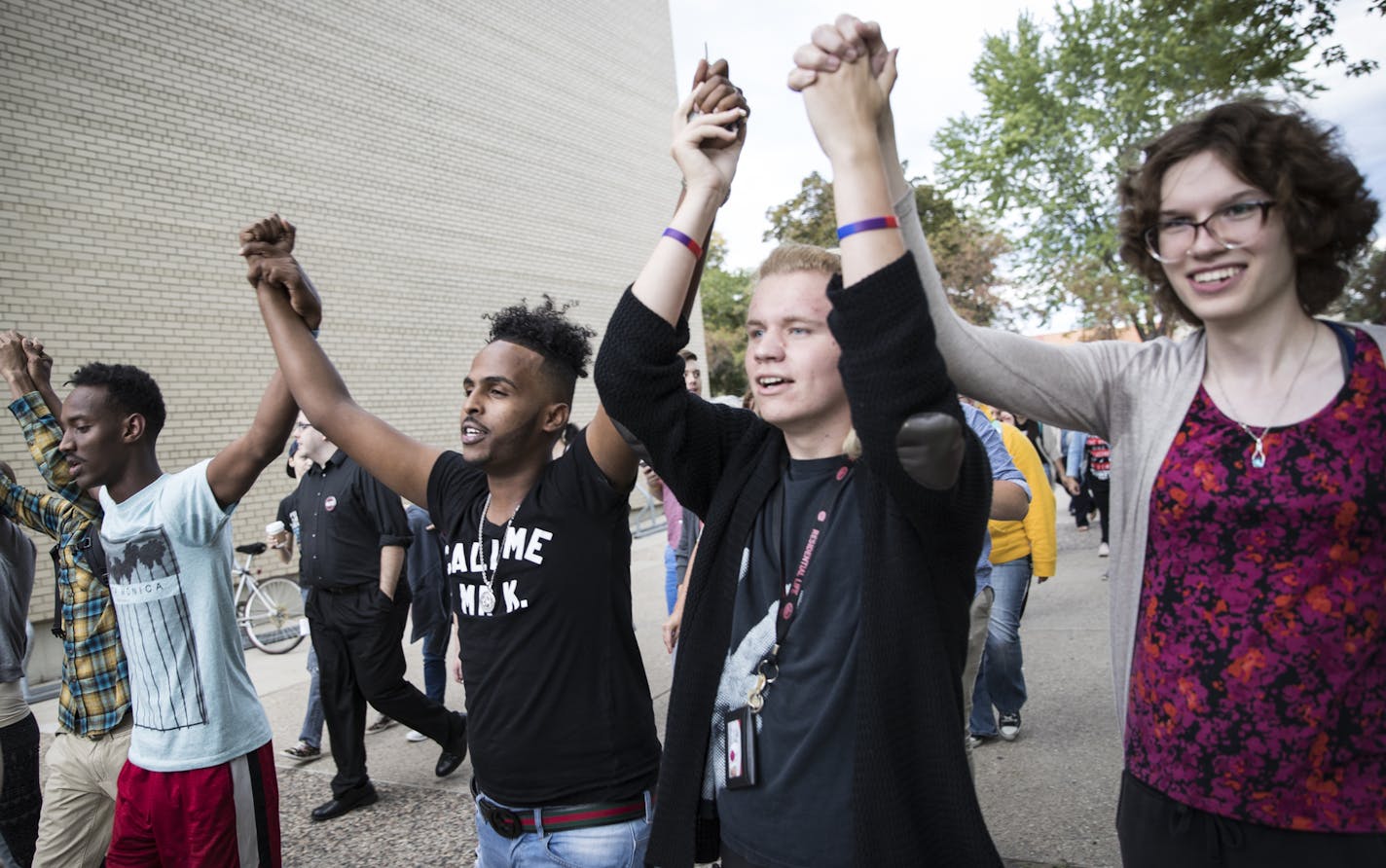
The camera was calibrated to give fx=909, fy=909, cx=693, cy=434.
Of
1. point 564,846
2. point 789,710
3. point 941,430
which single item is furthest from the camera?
point 564,846

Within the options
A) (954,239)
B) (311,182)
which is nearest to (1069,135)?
(954,239)

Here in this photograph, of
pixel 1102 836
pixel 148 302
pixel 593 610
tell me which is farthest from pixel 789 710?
pixel 148 302

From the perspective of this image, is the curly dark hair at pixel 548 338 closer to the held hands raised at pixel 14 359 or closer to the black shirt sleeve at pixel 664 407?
the black shirt sleeve at pixel 664 407

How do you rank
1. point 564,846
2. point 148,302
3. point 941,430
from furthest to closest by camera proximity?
point 148,302 → point 564,846 → point 941,430

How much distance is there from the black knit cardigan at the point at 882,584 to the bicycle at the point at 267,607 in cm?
863

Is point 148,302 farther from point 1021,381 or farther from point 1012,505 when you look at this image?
point 1021,381

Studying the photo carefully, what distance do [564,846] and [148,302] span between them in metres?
10.2

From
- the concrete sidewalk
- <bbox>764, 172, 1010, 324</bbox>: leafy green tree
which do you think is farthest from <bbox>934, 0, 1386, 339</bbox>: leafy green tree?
the concrete sidewalk

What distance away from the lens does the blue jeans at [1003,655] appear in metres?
4.90

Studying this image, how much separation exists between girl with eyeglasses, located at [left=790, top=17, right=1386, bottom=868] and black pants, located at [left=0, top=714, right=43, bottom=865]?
13.1ft

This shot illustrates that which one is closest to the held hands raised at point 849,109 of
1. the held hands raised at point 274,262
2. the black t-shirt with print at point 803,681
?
the black t-shirt with print at point 803,681

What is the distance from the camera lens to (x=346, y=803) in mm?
4910

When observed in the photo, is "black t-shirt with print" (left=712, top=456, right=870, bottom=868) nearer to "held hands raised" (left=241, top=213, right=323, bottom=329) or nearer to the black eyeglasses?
the black eyeglasses

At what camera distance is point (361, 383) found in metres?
12.8
